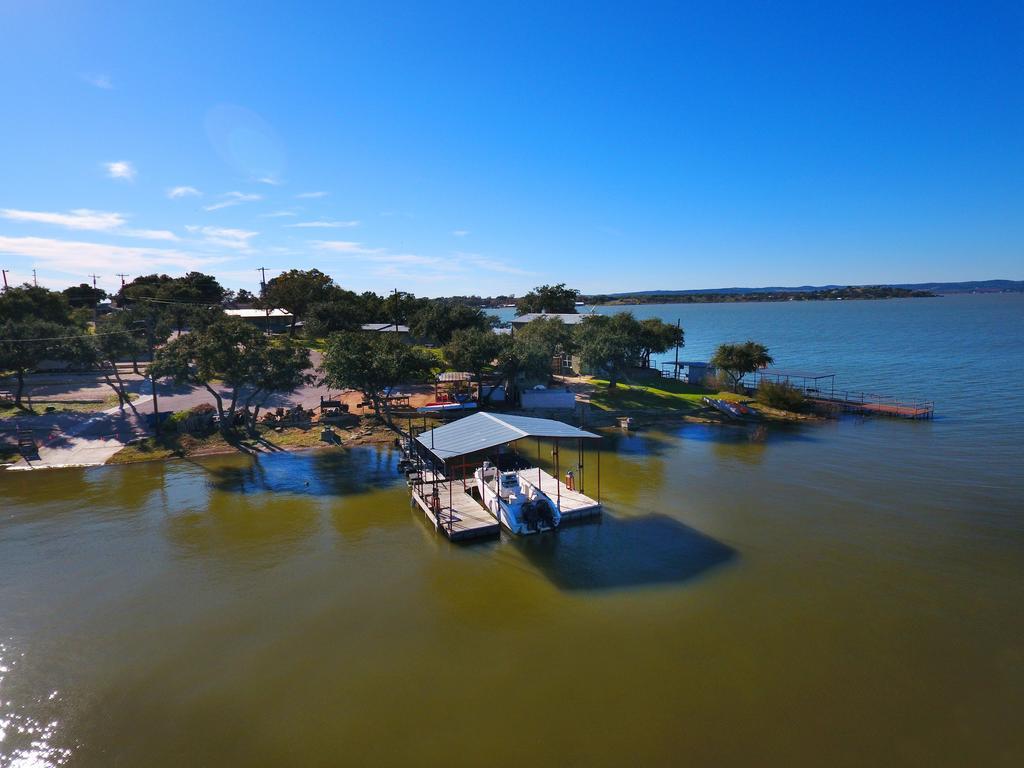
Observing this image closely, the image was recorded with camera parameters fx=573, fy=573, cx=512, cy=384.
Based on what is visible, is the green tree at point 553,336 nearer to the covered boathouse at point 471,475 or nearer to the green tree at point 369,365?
the green tree at point 369,365

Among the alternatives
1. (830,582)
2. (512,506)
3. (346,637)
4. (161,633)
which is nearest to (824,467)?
(830,582)

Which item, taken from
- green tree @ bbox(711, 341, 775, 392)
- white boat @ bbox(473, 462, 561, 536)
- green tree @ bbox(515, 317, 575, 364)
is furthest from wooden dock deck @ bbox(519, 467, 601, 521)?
green tree @ bbox(711, 341, 775, 392)

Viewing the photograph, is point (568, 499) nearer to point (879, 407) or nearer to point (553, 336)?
point (553, 336)

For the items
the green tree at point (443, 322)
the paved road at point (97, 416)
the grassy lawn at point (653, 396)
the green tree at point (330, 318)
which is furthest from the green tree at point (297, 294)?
the grassy lawn at point (653, 396)

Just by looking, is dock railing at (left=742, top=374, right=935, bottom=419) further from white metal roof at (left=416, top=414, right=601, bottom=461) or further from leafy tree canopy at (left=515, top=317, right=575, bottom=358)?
white metal roof at (left=416, top=414, right=601, bottom=461)

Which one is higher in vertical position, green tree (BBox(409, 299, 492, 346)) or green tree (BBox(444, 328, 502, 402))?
green tree (BBox(409, 299, 492, 346))

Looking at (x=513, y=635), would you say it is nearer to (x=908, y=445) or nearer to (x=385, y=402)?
(x=385, y=402)

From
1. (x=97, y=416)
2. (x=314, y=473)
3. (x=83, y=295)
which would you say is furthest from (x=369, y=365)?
(x=83, y=295)
